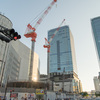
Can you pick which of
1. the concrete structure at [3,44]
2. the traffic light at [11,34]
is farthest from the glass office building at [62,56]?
the traffic light at [11,34]

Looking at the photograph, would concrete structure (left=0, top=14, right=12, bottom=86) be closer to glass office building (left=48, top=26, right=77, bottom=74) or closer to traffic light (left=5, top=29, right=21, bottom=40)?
traffic light (left=5, top=29, right=21, bottom=40)

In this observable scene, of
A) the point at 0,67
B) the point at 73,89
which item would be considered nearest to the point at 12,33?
the point at 0,67

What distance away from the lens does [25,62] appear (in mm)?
151250

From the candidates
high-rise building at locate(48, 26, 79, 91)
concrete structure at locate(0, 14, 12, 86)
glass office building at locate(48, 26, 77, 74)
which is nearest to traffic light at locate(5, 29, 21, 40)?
concrete structure at locate(0, 14, 12, 86)

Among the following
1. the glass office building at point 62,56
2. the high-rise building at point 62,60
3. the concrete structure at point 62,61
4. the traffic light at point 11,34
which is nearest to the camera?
the traffic light at point 11,34

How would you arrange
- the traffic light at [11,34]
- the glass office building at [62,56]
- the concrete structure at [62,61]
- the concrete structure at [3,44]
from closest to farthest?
the traffic light at [11,34], the concrete structure at [3,44], the concrete structure at [62,61], the glass office building at [62,56]

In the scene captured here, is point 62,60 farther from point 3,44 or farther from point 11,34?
point 11,34

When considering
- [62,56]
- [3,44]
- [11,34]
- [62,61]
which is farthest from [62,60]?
[11,34]

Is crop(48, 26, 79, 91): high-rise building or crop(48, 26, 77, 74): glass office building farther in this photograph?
crop(48, 26, 77, 74): glass office building

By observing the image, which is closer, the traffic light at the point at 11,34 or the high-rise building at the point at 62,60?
the traffic light at the point at 11,34

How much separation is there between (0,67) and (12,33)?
264 feet

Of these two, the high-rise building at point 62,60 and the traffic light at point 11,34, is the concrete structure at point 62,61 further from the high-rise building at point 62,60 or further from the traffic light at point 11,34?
the traffic light at point 11,34

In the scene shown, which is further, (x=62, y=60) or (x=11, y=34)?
(x=62, y=60)

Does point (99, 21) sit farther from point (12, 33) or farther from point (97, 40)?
point (12, 33)
